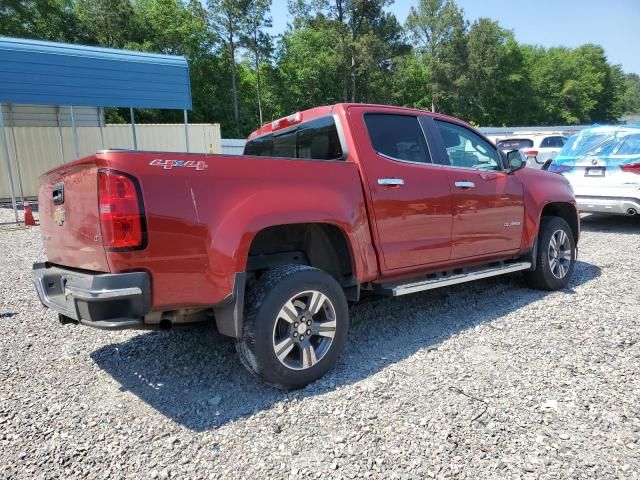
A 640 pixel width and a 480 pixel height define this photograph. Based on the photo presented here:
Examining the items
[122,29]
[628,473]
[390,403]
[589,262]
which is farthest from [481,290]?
[122,29]

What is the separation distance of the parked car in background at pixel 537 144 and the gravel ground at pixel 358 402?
1354 cm

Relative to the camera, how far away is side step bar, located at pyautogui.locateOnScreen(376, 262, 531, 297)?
12.6 ft

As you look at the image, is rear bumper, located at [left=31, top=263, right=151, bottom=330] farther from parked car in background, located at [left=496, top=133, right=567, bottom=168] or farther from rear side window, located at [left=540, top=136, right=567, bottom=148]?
rear side window, located at [left=540, top=136, right=567, bottom=148]

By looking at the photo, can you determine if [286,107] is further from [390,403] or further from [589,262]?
[390,403]

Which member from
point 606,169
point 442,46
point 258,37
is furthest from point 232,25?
point 606,169

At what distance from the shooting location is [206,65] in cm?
3888

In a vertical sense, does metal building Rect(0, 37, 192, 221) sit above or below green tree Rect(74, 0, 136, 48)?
below

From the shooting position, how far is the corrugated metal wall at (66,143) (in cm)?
1708

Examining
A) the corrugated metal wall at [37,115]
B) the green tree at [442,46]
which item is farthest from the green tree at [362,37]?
the corrugated metal wall at [37,115]

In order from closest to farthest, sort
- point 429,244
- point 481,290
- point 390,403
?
point 390,403
point 429,244
point 481,290

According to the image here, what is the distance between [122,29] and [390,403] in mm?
39594

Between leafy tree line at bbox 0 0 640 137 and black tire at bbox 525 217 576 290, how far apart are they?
30.8 meters

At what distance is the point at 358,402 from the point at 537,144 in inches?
681

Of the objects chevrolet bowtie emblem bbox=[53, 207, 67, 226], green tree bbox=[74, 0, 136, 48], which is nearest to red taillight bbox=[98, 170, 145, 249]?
chevrolet bowtie emblem bbox=[53, 207, 67, 226]
